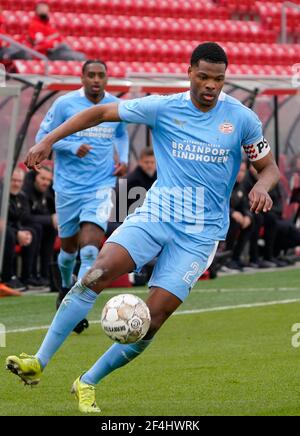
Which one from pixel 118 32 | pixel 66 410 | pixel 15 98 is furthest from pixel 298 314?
pixel 118 32

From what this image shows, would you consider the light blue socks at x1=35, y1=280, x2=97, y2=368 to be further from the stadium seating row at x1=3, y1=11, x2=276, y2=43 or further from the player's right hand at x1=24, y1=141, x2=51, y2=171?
the stadium seating row at x1=3, y1=11, x2=276, y2=43

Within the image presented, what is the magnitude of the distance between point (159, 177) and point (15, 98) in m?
7.31

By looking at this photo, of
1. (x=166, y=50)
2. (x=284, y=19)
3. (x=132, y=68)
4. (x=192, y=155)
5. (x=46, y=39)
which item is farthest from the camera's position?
(x=284, y=19)

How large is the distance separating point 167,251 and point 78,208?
4695 mm

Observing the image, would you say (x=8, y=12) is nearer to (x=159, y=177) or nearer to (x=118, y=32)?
(x=118, y=32)

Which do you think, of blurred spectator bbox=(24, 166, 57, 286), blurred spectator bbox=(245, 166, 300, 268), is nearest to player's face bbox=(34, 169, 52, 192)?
blurred spectator bbox=(24, 166, 57, 286)

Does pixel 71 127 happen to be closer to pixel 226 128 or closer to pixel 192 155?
pixel 192 155

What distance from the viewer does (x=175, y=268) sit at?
23.7 ft

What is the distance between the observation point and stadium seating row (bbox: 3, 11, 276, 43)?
887 inches

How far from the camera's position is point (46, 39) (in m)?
20.2

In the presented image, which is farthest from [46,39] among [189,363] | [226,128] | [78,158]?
[226,128]

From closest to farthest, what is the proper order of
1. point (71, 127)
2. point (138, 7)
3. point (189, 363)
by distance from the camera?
point (71, 127) < point (189, 363) < point (138, 7)

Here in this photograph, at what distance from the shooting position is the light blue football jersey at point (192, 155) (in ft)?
24.2

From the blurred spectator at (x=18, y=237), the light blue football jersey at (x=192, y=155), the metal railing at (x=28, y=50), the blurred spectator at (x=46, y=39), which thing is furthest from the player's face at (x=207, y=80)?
the blurred spectator at (x=46, y=39)
